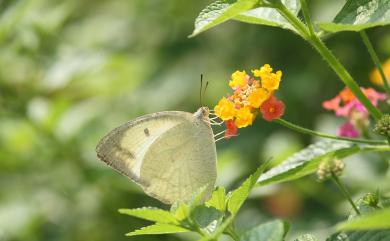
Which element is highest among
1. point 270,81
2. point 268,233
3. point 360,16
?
point 360,16

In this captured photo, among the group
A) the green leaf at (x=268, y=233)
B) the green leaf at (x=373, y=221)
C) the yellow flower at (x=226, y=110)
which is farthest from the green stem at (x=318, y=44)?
the green leaf at (x=373, y=221)

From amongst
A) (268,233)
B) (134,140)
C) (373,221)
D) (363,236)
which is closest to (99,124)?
(134,140)

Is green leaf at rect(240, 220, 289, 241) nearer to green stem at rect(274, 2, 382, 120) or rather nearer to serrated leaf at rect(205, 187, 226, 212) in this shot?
serrated leaf at rect(205, 187, 226, 212)

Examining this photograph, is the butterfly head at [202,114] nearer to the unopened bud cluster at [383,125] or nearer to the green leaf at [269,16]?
the green leaf at [269,16]

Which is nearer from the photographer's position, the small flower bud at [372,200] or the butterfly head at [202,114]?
the small flower bud at [372,200]

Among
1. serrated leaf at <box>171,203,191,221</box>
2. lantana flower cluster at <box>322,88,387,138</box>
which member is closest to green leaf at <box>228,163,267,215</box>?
serrated leaf at <box>171,203,191,221</box>

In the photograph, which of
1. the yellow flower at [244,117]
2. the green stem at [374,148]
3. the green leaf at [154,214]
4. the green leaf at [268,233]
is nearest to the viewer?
the green leaf at [268,233]

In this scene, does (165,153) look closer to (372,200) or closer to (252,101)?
(252,101)
